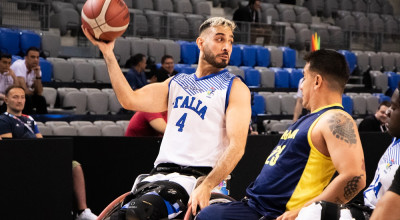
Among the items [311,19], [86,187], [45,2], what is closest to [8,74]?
[86,187]

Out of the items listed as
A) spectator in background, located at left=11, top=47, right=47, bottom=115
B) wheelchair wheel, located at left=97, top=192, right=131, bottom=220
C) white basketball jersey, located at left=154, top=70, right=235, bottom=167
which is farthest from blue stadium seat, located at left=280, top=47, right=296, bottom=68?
wheelchair wheel, located at left=97, top=192, right=131, bottom=220

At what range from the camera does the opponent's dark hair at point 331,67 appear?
12.4 feet

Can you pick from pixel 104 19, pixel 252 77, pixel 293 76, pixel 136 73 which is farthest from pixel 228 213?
pixel 293 76

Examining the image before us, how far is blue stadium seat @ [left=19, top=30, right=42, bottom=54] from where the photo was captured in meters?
11.4

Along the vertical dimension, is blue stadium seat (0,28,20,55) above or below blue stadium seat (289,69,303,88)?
above

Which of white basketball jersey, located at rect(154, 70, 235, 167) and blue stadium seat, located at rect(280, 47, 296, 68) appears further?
blue stadium seat, located at rect(280, 47, 296, 68)

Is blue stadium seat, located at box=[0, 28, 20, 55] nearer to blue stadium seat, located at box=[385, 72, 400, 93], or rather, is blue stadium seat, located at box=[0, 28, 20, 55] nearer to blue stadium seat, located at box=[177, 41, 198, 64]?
→ blue stadium seat, located at box=[177, 41, 198, 64]

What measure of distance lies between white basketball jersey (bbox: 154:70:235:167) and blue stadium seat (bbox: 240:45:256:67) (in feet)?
33.0

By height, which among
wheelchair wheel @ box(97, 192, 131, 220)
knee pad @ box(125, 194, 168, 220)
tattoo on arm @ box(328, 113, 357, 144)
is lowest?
wheelchair wheel @ box(97, 192, 131, 220)

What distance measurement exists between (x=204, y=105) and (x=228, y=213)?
947 mm

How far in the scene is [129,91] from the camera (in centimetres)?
476

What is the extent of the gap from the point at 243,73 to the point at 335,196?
1035 centimetres

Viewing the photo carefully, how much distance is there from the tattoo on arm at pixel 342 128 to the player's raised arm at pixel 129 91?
169 cm

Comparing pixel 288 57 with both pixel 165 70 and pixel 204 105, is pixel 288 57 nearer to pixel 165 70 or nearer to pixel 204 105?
pixel 165 70
